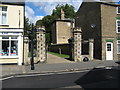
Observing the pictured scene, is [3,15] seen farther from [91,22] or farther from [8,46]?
[91,22]

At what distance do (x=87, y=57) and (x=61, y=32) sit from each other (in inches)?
998

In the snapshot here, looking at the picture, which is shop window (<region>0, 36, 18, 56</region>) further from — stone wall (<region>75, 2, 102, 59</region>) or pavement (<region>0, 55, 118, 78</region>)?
stone wall (<region>75, 2, 102, 59</region>)

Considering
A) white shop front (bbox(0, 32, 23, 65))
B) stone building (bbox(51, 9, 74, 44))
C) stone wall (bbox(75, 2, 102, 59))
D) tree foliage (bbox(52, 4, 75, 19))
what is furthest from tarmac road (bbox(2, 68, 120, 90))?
tree foliage (bbox(52, 4, 75, 19))

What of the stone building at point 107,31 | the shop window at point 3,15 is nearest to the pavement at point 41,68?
the shop window at point 3,15

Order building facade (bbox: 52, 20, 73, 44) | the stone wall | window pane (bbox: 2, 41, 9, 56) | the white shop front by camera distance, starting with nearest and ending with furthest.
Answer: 1. the white shop front
2. window pane (bbox: 2, 41, 9, 56)
3. the stone wall
4. building facade (bbox: 52, 20, 73, 44)

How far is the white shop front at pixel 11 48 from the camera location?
57.3 feet

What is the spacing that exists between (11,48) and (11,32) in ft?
5.73

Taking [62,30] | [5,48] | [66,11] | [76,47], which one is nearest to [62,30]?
[62,30]

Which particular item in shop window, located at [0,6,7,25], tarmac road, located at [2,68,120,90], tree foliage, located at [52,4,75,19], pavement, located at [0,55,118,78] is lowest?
pavement, located at [0,55,118,78]

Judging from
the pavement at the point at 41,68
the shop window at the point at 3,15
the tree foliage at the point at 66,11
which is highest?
the tree foliage at the point at 66,11

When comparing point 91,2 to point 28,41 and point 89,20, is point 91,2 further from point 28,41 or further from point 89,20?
point 28,41

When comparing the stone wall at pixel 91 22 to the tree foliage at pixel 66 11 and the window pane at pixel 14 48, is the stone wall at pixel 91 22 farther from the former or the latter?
the tree foliage at pixel 66 11

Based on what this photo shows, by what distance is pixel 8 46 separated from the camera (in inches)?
699

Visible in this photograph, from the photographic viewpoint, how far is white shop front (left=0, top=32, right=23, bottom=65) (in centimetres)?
1747
